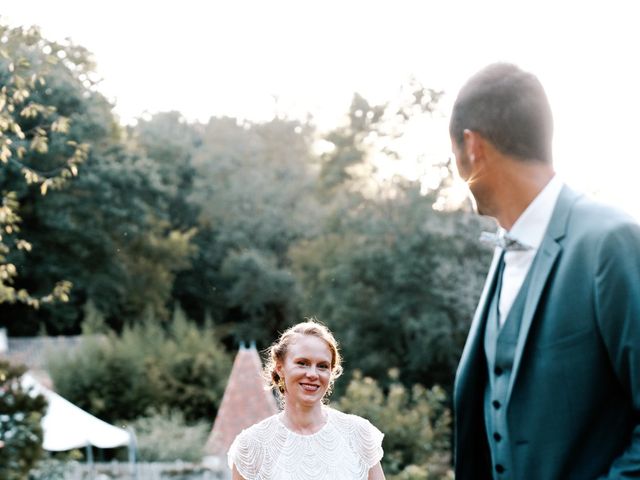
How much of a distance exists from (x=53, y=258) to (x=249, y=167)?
12.2 meters

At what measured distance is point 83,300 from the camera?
32.3 meters

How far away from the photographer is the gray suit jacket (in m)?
1.61

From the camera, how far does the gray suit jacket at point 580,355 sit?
1.61 meters

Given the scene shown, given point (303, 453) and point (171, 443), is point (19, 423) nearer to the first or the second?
point (303, 453)

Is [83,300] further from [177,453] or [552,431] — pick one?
[552,431]

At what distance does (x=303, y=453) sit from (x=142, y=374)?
2376 centimetres

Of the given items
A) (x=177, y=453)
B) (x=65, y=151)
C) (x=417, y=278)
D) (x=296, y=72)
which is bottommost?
(x=177, y=453)

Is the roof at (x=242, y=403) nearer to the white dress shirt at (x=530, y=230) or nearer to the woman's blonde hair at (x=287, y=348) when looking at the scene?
the woman's blonde hair at (x=287, y=348)

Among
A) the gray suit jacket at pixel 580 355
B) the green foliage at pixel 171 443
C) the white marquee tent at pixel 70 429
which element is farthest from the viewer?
the green foliage at pixel 171 443

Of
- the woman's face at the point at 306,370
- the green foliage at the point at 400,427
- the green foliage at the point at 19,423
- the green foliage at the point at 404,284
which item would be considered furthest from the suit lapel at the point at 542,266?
the green foliage at the point at 404,284

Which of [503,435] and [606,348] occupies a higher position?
[606,348]

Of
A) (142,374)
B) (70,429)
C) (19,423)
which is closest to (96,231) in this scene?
(142,374)

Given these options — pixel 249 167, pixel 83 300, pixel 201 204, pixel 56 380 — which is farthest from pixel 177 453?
pixel 249 167

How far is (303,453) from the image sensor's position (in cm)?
365
